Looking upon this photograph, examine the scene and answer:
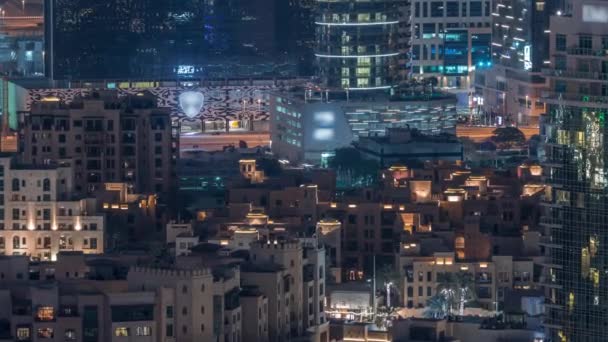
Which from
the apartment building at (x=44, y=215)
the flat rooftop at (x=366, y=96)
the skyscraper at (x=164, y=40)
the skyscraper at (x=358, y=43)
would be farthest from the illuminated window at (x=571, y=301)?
the skyscraper at (x=164, y=40)

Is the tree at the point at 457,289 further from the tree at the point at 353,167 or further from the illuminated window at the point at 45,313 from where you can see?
the tree at the point at 353,167

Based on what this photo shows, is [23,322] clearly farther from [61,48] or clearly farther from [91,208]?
[61,48]

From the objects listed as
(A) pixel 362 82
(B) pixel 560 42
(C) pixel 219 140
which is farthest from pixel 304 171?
(B) pixel 560 42

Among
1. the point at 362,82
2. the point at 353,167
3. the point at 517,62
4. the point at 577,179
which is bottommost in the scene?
the point at 353,167

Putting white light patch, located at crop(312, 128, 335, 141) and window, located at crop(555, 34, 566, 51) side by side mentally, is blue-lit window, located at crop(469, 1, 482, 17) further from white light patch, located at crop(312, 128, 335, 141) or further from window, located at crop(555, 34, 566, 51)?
window, located at crop(555, 34, 566, 51)

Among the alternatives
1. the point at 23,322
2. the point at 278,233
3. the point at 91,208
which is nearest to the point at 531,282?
the point at 278,233

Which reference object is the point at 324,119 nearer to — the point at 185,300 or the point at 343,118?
the point at 343,118
